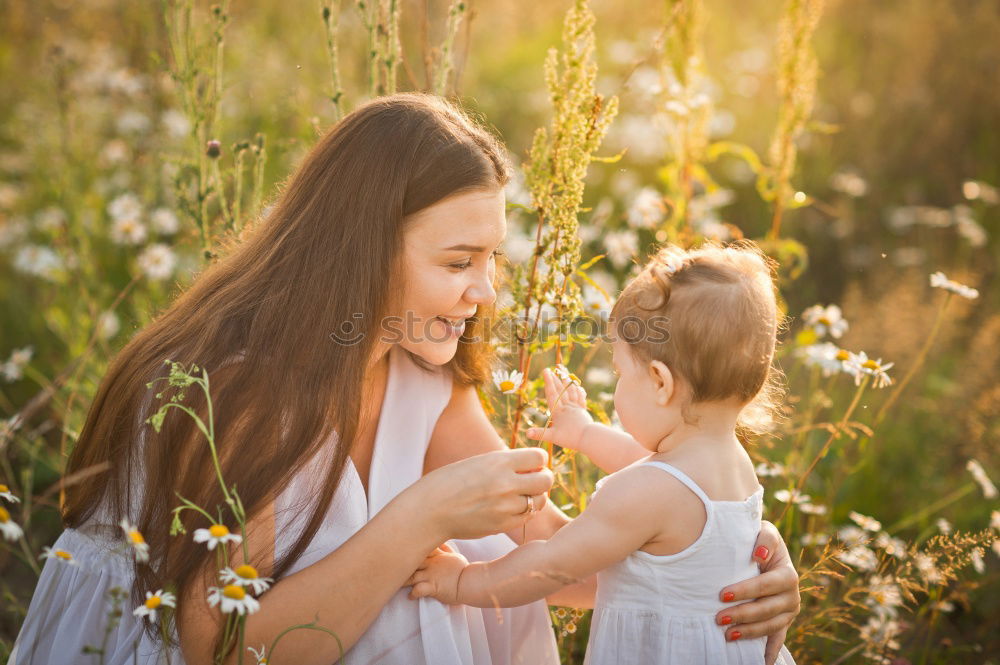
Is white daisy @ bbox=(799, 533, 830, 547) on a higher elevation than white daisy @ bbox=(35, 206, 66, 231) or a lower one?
lower

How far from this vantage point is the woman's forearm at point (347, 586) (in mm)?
1539

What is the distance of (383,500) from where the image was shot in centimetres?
185

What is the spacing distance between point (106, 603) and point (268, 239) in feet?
2.67

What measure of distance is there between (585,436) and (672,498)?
12.7 inches

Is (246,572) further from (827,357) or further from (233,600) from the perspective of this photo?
(827,357)

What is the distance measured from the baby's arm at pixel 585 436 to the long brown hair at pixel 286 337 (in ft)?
1.36

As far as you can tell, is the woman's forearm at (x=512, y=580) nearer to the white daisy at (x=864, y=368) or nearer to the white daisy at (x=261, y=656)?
the white daisy at (x=261, y=656)

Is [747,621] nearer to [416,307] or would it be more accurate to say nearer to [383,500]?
[383,500]

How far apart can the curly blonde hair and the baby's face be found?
1.0 inches

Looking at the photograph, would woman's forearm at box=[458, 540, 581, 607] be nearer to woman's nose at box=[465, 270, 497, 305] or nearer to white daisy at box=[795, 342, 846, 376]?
woman's nose at box=[465, 270, 497, 305]

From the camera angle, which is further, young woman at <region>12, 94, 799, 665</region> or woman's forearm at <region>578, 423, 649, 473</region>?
woman's forearm at <region>578, 423, 649, 473</region>

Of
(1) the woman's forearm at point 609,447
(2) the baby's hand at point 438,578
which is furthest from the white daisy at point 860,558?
(2) the baby's hand at point 438,578

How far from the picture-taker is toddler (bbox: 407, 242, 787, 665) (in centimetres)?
156

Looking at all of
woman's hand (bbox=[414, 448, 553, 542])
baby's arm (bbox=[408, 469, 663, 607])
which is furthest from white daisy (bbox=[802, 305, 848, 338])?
woman's hand (bbox=[414, 448, 553, 542])
